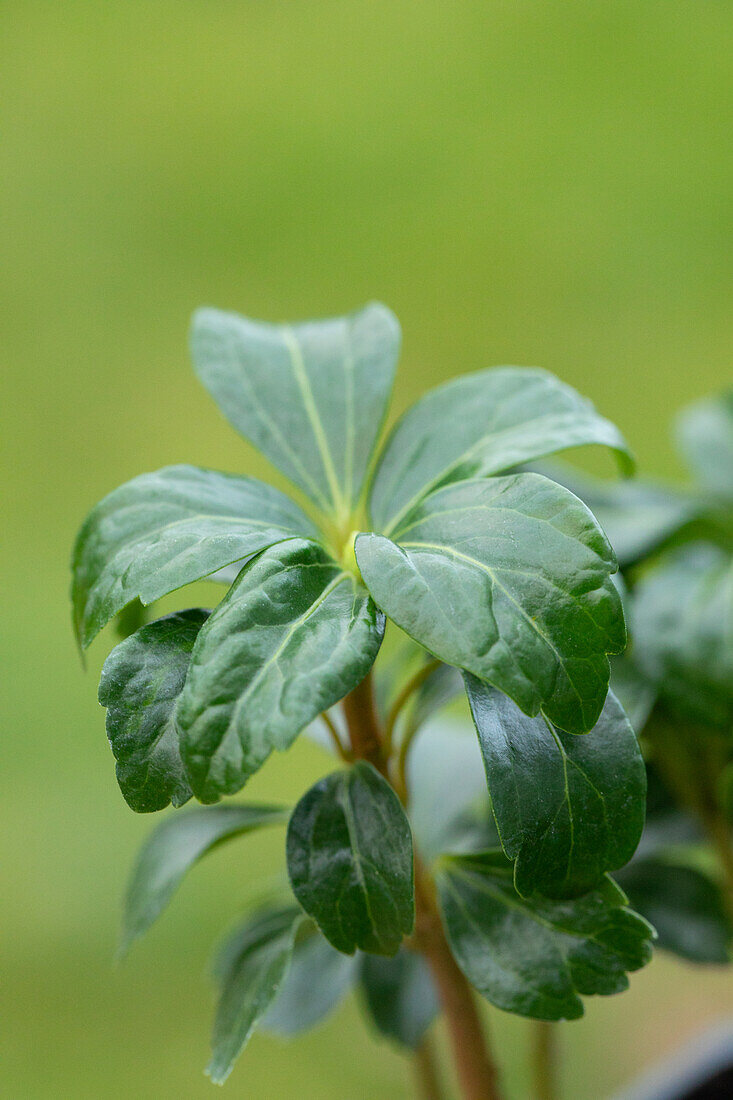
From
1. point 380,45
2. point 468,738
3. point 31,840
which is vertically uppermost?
point 380,45

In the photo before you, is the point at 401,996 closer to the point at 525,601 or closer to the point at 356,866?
the point at 356,866

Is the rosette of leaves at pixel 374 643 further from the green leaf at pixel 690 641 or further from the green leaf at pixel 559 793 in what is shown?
the green leaf at pixel 690 641

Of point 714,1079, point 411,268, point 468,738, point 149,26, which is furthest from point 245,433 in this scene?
point 149,26

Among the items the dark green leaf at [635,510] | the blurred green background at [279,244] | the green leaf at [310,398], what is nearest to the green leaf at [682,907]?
the dark green leaf at [635,510]

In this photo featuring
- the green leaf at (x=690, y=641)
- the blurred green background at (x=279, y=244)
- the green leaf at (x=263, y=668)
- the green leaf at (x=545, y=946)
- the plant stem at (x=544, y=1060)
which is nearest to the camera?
the green leaf at (x=263, y=668)

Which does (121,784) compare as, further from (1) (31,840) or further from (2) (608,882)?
(1) (31,840)

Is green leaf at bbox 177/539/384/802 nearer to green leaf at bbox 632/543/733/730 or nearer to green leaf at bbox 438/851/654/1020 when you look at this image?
green leaf at bbox 438/851/654/1020

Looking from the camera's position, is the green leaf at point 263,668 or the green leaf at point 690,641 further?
the green leaf at point 690,641
